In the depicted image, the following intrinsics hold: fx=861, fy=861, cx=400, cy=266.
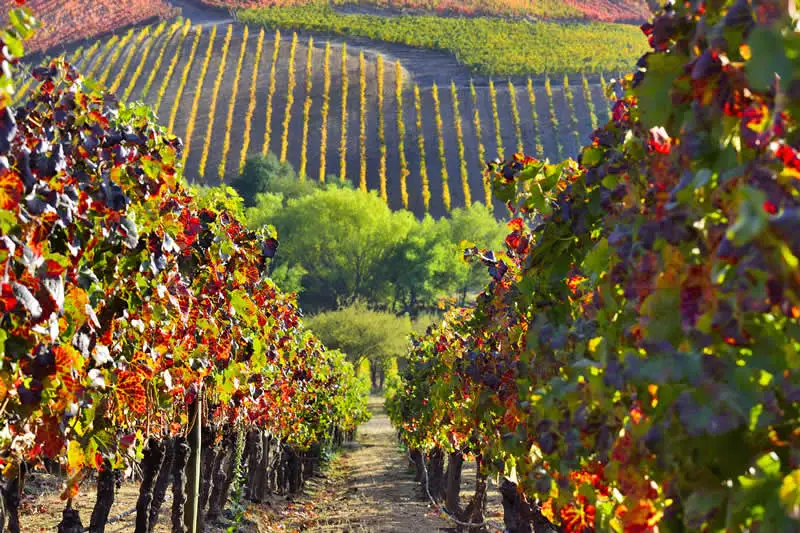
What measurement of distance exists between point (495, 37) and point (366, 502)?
7332 cm

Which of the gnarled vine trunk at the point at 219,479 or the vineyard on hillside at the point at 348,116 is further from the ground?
the vineyard on hillside at the point at 348,116

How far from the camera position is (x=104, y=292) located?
4062 millimetres

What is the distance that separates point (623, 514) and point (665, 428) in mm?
684

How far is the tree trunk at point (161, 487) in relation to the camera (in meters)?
7.54

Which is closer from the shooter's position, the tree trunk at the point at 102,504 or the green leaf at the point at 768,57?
the green leaf at the point at 768,57

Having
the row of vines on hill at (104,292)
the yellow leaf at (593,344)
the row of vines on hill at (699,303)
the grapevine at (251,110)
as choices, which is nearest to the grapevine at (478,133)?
the grapevine at (251,110)

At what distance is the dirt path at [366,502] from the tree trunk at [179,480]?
388cm

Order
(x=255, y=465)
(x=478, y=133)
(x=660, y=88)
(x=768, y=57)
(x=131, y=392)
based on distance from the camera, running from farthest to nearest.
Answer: (x=478, y=133)
(x=255, y=465)
(x=131, y=392)
(x=660, y=88)
(x=768, y=57)

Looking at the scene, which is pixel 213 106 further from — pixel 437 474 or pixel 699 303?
pixel 699 303

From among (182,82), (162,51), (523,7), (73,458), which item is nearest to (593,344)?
(73,458)

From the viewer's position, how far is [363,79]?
7094 cm

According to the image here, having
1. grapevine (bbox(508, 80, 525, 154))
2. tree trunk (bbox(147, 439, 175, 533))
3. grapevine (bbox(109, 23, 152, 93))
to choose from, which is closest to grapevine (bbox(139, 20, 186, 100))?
grapevine (bbox(109, 23, 152, 93))

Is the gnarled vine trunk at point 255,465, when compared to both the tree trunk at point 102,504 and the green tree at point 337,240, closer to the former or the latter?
the tree trunk at point 102,504

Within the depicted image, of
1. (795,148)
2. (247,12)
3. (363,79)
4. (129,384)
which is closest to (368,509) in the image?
(129,384)
